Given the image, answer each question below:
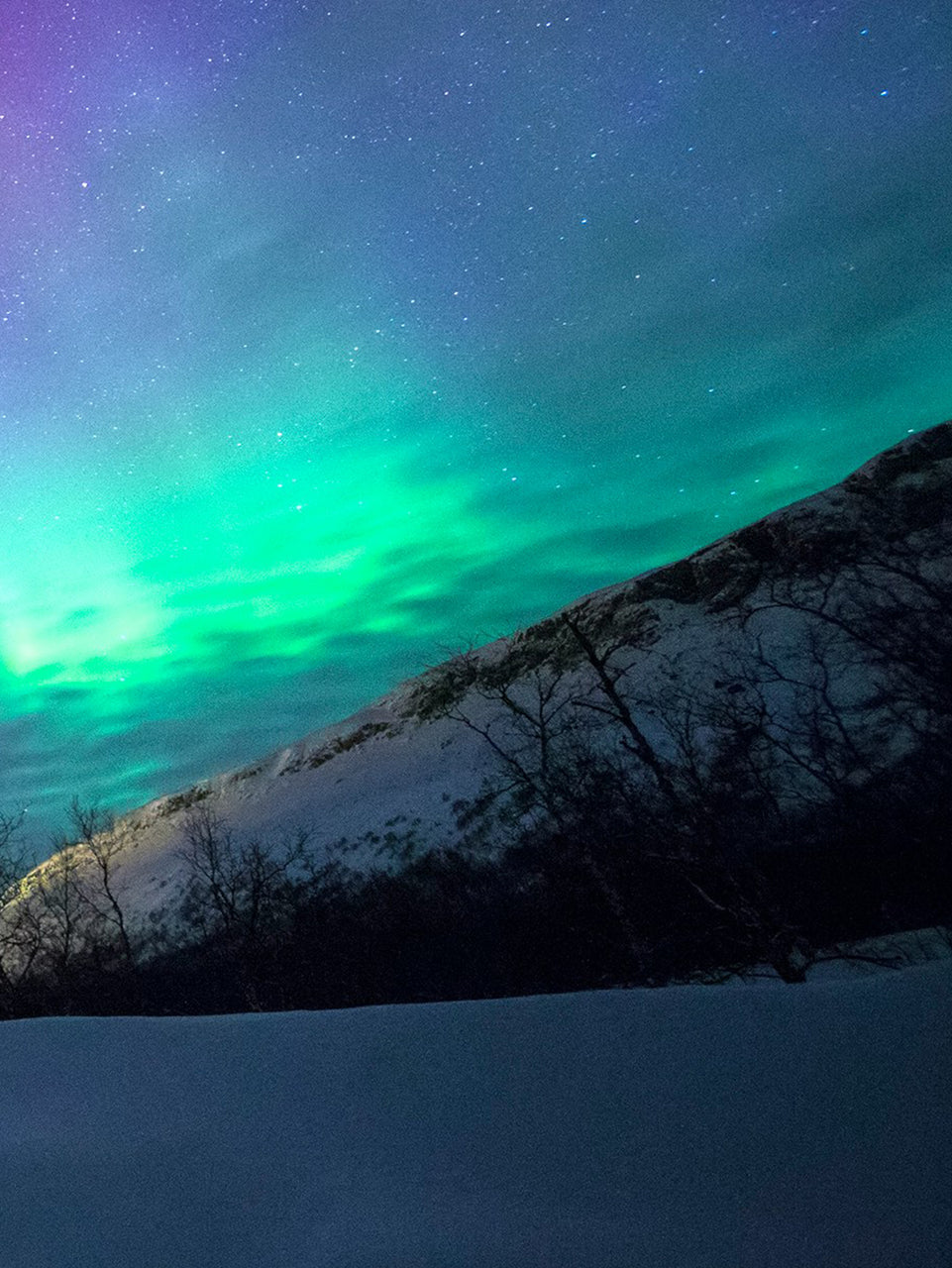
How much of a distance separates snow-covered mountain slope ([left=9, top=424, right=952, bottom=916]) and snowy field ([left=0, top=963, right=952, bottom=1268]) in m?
37.9

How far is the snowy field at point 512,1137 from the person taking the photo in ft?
5.53

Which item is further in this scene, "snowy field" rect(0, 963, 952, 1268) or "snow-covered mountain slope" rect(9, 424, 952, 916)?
"snow-covered mountain slope" rect(9, 424, 952, 916)

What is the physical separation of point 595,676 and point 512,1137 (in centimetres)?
5382

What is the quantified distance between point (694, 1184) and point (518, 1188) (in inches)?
19.3

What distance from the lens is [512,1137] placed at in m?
2.09

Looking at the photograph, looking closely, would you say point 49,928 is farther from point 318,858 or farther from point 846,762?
point 846,762

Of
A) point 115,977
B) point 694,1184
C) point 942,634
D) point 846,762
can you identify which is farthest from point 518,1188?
point 115,977

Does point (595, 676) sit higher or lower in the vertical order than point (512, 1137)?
higher

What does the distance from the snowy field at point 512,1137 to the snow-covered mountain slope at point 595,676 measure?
1493 inches

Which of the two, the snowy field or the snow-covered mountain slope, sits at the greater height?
the snow-covered mountain slope

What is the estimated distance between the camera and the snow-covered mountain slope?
148 feet

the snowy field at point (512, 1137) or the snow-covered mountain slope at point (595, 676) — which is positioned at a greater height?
the snow-covered mountain slope at point (595, 676)

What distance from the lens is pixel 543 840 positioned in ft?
120

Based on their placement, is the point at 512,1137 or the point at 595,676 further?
the point at 595,676
